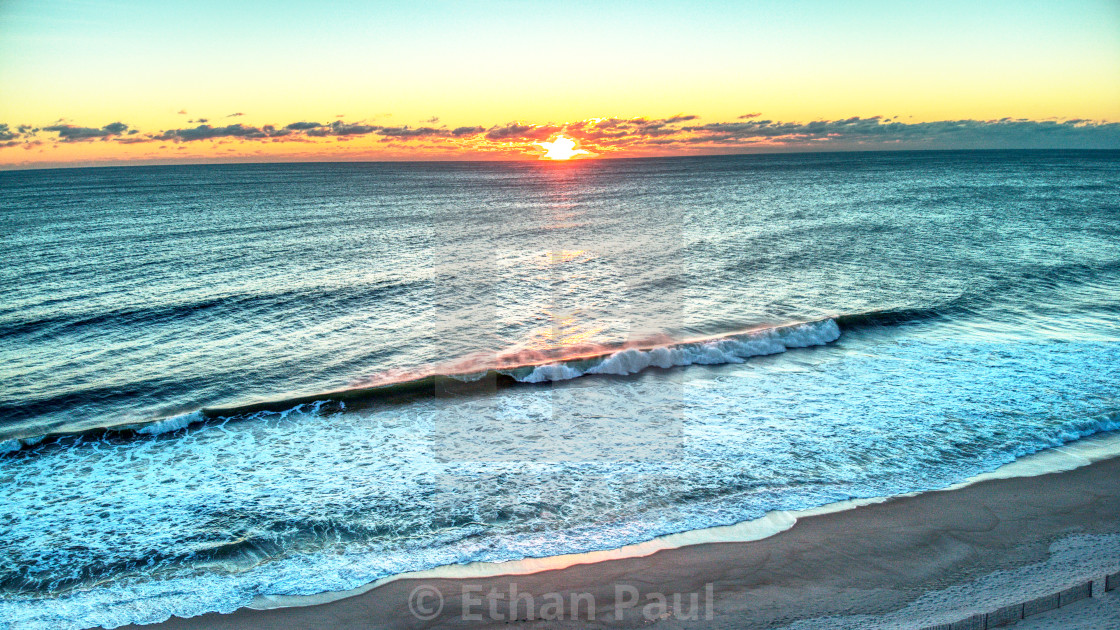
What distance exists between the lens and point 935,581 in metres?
8.42

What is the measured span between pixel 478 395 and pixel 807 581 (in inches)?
384

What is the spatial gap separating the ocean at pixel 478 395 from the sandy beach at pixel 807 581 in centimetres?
71

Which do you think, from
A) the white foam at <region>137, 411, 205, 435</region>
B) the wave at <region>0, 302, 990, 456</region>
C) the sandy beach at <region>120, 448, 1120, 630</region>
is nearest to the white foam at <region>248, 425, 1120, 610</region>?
the sandy beach at <region>120, 448, 1120, 630</region>

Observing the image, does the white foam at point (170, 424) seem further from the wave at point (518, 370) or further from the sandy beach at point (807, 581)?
the sandy beach at point (807, 581)

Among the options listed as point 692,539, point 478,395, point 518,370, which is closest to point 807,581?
point 692,539

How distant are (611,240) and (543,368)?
847 inches

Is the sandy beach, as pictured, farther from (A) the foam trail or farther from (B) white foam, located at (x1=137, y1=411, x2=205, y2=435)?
(A) the foam trail

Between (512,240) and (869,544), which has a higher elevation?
(512,240)

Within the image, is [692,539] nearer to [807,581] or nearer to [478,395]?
[807,581]

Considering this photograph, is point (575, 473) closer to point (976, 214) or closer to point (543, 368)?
point (543, 368)

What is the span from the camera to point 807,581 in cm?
852

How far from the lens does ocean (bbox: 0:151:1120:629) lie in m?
10.1

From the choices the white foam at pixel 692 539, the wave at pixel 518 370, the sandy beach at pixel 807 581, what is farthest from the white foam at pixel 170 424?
the white foam at pixel 692 539

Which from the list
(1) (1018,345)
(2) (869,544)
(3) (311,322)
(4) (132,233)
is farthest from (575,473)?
(4) (132,233)
